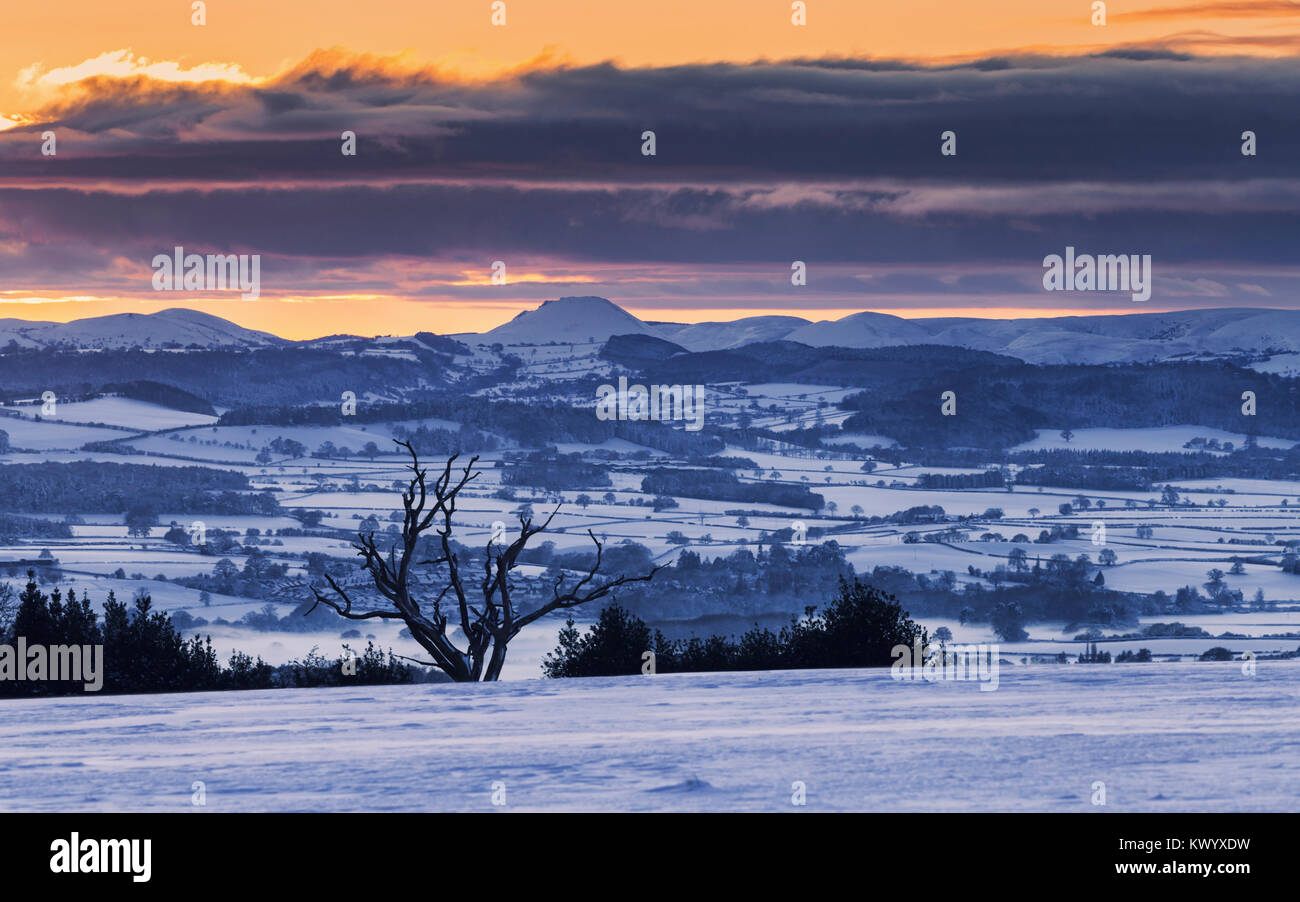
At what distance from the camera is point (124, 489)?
165 meters

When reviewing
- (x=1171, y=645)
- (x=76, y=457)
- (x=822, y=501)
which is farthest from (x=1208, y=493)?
(x=76, y=457)

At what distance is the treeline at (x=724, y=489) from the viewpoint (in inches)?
6954

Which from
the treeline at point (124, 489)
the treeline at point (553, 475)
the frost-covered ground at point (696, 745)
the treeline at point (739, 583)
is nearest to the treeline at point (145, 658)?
the frost-covered ground at point (696, 745)

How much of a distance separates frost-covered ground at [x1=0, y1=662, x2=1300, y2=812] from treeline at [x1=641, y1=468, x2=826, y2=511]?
161 m

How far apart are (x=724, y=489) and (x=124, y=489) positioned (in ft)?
240

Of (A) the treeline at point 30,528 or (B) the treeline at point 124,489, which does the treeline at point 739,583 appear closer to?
(B) the treeline at point 124,489

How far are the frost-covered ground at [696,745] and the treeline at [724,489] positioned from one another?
16142cm

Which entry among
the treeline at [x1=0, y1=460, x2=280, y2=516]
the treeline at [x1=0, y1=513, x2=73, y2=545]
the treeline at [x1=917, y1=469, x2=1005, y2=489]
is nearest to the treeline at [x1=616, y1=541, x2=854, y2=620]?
the treeline at [x1=0, y1=460, x2=280, y2=516]

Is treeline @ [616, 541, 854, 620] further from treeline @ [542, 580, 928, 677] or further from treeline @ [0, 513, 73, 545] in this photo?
treeline @ [542, 580, 928, 677]

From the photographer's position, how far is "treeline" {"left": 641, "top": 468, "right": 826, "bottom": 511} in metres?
177

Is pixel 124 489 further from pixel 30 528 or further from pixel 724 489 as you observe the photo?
pixel 724 489

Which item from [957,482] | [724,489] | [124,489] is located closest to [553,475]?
[724,489]
